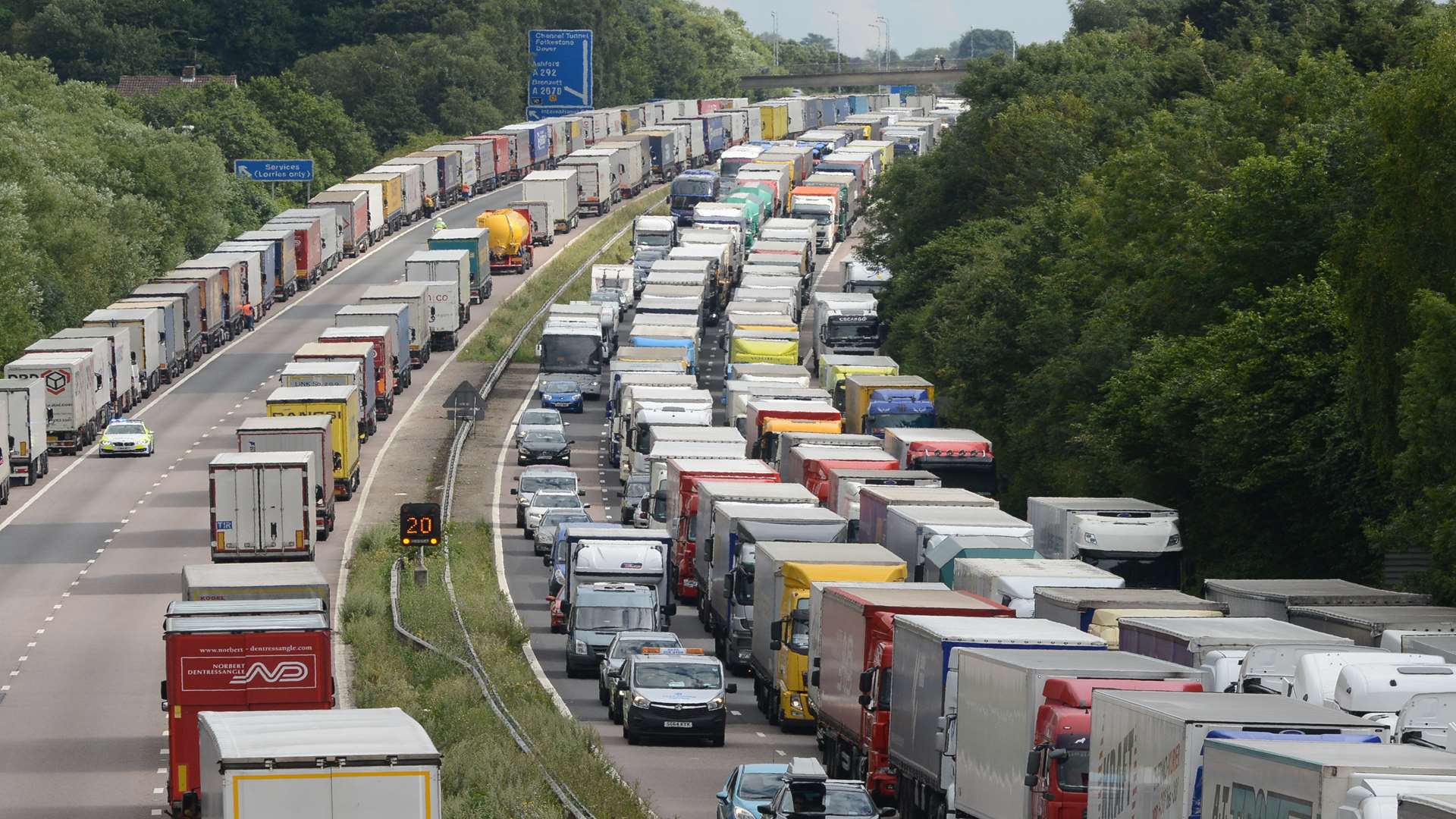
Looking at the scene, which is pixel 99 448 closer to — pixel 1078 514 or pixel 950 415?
pixel 950 415

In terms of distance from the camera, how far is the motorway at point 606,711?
3272cm

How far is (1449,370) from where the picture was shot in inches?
1399

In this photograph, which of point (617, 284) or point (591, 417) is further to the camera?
point (617, 284)

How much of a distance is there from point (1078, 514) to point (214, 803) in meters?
24.7

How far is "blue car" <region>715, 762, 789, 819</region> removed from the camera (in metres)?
27.0

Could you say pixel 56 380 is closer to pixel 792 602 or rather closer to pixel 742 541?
pixel 742 541

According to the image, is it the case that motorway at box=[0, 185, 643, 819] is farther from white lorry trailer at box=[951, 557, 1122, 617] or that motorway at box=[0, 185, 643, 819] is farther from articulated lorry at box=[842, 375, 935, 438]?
articulated lorry at box=[842, 375, 935, 438]

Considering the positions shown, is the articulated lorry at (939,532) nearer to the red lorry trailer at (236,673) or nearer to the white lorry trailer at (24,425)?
the red lorry trailer at (236,673)

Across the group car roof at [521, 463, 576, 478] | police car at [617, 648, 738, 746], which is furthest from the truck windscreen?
police car at [617, 648, 738, 746]

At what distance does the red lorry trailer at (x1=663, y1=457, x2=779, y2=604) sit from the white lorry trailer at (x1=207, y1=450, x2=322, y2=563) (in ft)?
27.8

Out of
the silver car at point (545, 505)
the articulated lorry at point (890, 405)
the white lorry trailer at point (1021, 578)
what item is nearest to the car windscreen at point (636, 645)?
the white lorry trailer at point (1021, 578)

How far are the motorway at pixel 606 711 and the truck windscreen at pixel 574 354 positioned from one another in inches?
277

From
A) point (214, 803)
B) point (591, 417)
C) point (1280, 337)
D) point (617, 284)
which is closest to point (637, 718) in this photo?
point (214, 803)

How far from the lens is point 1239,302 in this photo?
54.6 metres
